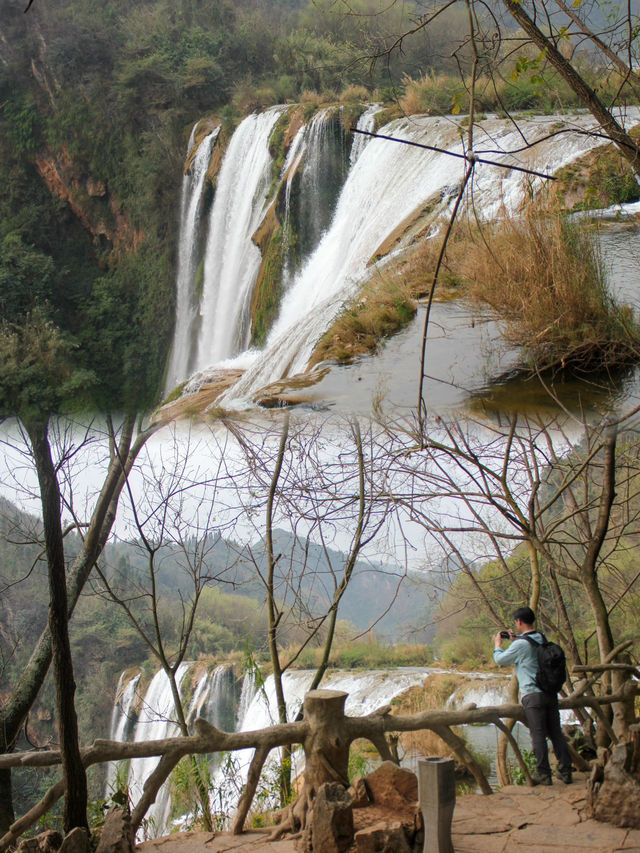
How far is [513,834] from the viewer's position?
2.08 m

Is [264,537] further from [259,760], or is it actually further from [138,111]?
[138,111]

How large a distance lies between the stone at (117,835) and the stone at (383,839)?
0.61 meters

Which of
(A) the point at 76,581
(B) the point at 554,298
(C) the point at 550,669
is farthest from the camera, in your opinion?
(A) the point at 76,581

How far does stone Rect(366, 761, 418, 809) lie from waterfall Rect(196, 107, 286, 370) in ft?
31.8

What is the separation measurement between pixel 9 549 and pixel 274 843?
1296cm

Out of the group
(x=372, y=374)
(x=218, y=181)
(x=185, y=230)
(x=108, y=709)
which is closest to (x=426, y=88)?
(x=218, y=181)

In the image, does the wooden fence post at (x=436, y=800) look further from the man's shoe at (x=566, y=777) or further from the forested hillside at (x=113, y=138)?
the forested hillside at (x=113, y=138)

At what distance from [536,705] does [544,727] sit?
0.09 m

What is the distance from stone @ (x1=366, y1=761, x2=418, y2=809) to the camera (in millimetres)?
1985

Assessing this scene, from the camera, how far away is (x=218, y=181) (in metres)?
12.9

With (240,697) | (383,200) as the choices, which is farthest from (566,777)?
(383,200)

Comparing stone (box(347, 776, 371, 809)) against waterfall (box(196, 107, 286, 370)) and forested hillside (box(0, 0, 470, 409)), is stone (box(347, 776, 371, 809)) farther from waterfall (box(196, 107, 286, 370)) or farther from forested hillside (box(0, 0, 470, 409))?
forested hillside (box(0, 0, 470, 409))

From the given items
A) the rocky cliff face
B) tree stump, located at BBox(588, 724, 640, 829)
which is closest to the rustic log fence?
tree stump, located at BBox(588, 724, 640, 829)

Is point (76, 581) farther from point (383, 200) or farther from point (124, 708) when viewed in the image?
point (124, 708)
